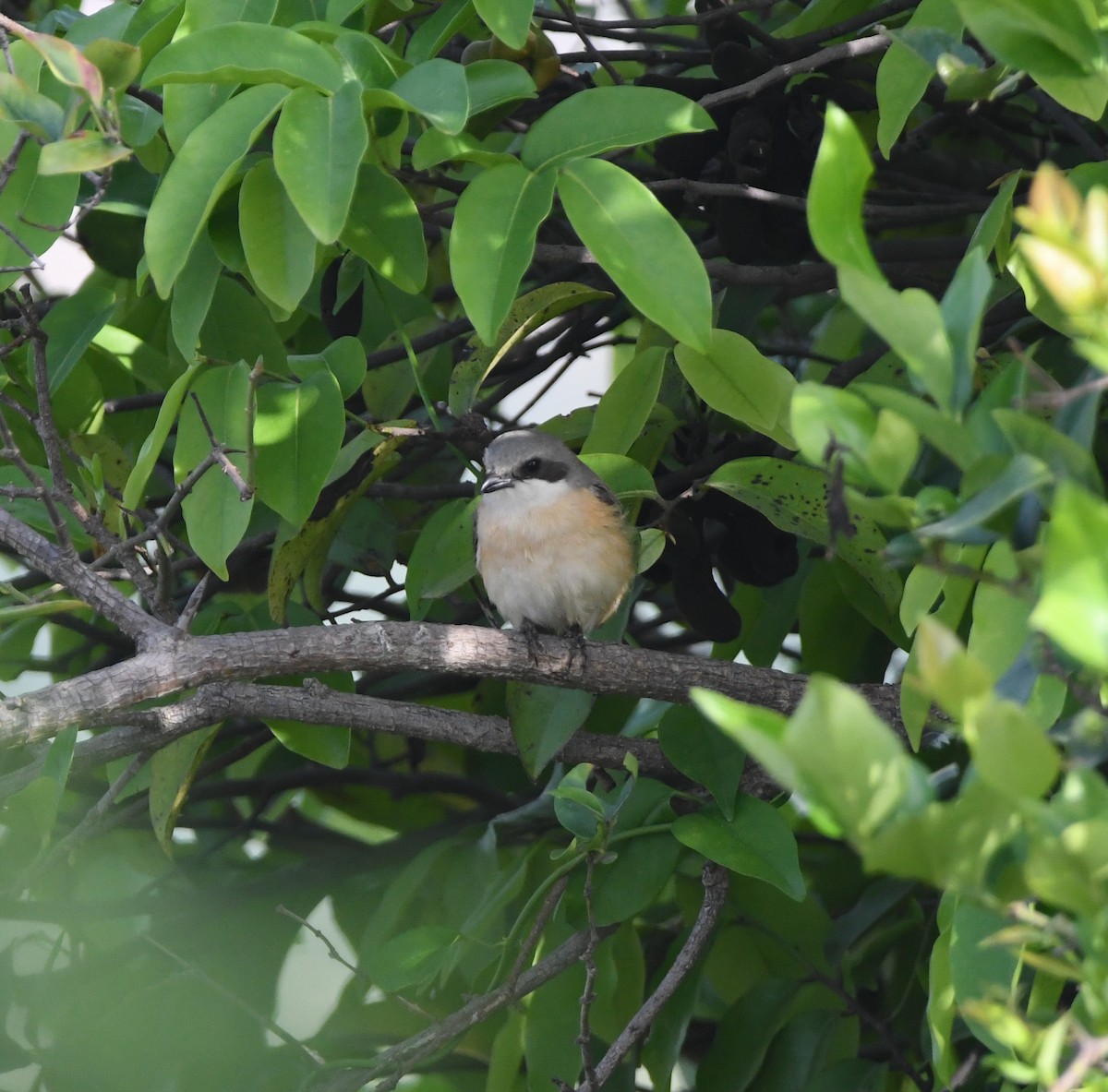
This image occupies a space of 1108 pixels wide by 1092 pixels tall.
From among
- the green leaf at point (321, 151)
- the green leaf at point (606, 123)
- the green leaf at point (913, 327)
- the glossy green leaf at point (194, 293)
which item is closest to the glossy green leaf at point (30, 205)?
the glossy green leaf at point (194, 293)

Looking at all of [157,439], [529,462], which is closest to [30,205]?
[157,439]

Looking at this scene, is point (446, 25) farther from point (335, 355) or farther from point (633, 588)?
point (633, 588)

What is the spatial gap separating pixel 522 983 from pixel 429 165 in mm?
1665

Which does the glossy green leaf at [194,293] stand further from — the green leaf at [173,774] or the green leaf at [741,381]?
the green leaf at [173,774]

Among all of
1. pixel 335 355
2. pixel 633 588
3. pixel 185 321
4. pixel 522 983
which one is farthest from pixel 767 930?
pixel 185 321

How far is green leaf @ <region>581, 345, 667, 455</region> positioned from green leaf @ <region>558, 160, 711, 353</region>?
769 millimetres

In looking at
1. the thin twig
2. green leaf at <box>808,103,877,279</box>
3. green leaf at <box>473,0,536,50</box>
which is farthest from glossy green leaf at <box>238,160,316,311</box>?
the thin twig

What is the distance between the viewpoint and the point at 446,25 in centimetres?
249

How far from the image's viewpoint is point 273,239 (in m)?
2.25

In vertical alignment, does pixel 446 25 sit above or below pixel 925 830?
above

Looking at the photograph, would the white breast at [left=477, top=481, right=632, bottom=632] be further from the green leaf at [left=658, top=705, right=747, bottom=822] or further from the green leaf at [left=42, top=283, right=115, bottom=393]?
the green leaf at [left=42, top=283, right=115, bottom=393]

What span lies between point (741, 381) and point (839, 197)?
109 centimetres

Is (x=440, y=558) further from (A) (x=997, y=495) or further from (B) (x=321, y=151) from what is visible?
(A) (x=997, y=495)

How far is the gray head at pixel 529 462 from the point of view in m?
3.55
